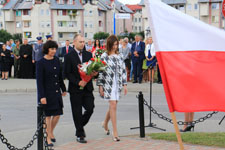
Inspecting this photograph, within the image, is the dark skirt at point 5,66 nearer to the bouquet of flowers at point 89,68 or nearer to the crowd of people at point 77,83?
the crowd of people at point 77,83

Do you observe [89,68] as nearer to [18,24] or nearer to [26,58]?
[26,58]

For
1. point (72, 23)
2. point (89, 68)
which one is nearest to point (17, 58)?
point (89, 68)

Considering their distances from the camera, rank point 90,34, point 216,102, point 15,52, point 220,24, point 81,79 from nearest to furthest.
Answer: point 216,102 < point 81,79 < point 15,52 < point 220,24 < point 90,34

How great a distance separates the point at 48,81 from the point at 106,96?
121 cm

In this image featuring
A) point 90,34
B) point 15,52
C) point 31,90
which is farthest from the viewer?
point 90,34

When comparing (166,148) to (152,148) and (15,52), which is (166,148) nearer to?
(152,148)

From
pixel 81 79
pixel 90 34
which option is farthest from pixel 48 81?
pixel 90 34

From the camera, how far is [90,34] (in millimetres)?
109375

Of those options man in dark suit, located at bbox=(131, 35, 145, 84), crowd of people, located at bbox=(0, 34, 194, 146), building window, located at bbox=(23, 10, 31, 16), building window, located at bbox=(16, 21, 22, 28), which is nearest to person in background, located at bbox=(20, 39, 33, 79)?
man in dark suit, located at bbox=(131, 35, 145, 84)

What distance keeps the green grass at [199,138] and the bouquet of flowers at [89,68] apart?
5.64ft

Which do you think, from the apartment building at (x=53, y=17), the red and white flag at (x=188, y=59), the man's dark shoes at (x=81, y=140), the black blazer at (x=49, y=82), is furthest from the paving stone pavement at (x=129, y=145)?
the apartment building at (x=53, y=17)

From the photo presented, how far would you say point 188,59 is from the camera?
17.7 feet

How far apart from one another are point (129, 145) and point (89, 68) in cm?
159

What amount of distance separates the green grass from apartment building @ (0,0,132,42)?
9266 centimetres
